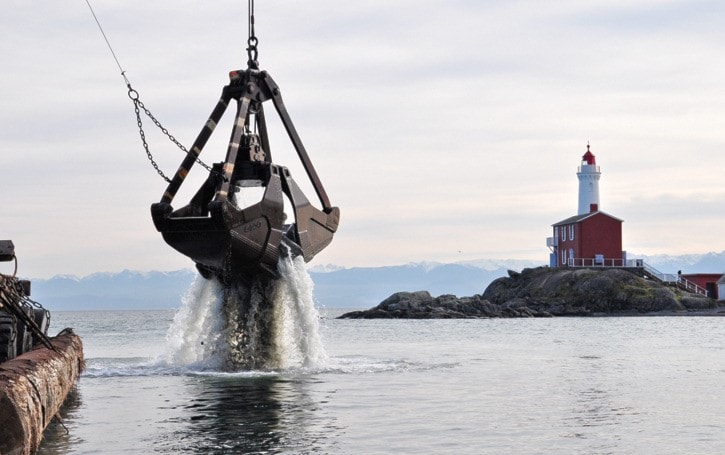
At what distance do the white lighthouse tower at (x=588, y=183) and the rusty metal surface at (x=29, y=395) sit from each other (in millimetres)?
89904

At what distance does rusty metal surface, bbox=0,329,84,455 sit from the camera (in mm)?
12047

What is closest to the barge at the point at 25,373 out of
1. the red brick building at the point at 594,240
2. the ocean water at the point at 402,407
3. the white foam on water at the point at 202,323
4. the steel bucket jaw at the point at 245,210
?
the ocean water at the point at 402,407

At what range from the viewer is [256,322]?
29.1 meters

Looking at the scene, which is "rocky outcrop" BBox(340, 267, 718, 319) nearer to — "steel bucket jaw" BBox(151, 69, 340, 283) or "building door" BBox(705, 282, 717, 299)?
"building door" BBox(705, 282, 717, 299)

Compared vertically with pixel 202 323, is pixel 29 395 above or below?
below

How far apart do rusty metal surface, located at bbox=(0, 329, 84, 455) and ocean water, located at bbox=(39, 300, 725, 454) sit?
37.8 inches

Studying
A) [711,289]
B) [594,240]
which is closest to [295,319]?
[594,240]

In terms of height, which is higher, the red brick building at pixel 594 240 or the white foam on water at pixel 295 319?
the red brick building at pixel 594 240

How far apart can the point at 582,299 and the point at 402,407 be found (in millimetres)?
77063

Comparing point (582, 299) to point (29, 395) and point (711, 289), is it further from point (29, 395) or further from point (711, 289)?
point (29, 395)

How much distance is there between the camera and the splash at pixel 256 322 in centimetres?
2886

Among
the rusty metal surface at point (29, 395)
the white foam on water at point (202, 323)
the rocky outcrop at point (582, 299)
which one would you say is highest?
the rocky outcrop at point (582, 299)

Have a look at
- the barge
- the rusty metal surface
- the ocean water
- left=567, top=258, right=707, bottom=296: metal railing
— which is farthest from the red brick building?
the rusty metal surface

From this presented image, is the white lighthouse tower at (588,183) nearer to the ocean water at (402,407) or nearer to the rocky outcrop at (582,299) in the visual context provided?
the rocky outcrop at (582,299)
